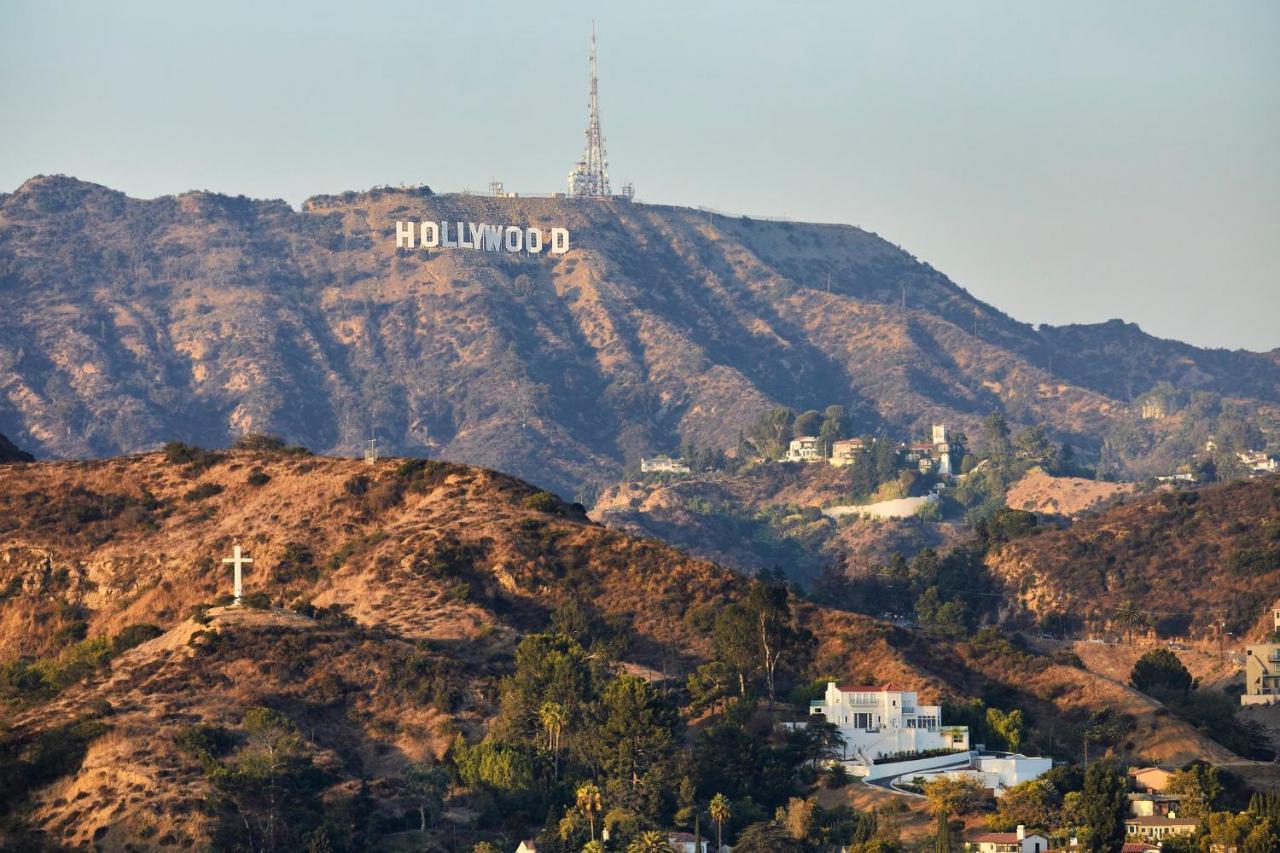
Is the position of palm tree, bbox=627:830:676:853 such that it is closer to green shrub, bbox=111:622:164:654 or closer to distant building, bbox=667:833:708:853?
distant building, bbox=667:833:708:853

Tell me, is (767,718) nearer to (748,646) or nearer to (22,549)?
(748,646)

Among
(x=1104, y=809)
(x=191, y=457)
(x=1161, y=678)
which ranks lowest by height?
(x=1104, y=809)

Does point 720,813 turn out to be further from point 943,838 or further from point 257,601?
point 257,601

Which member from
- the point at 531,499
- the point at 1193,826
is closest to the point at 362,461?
the point at 531,499

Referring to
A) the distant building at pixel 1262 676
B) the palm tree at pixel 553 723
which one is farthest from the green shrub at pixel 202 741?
the distant building at pixel 1262 676

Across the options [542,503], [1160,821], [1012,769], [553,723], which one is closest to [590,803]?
[553,723]

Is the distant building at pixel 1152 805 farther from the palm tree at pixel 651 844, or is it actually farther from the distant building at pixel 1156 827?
the palm tree at pixel 651 844
